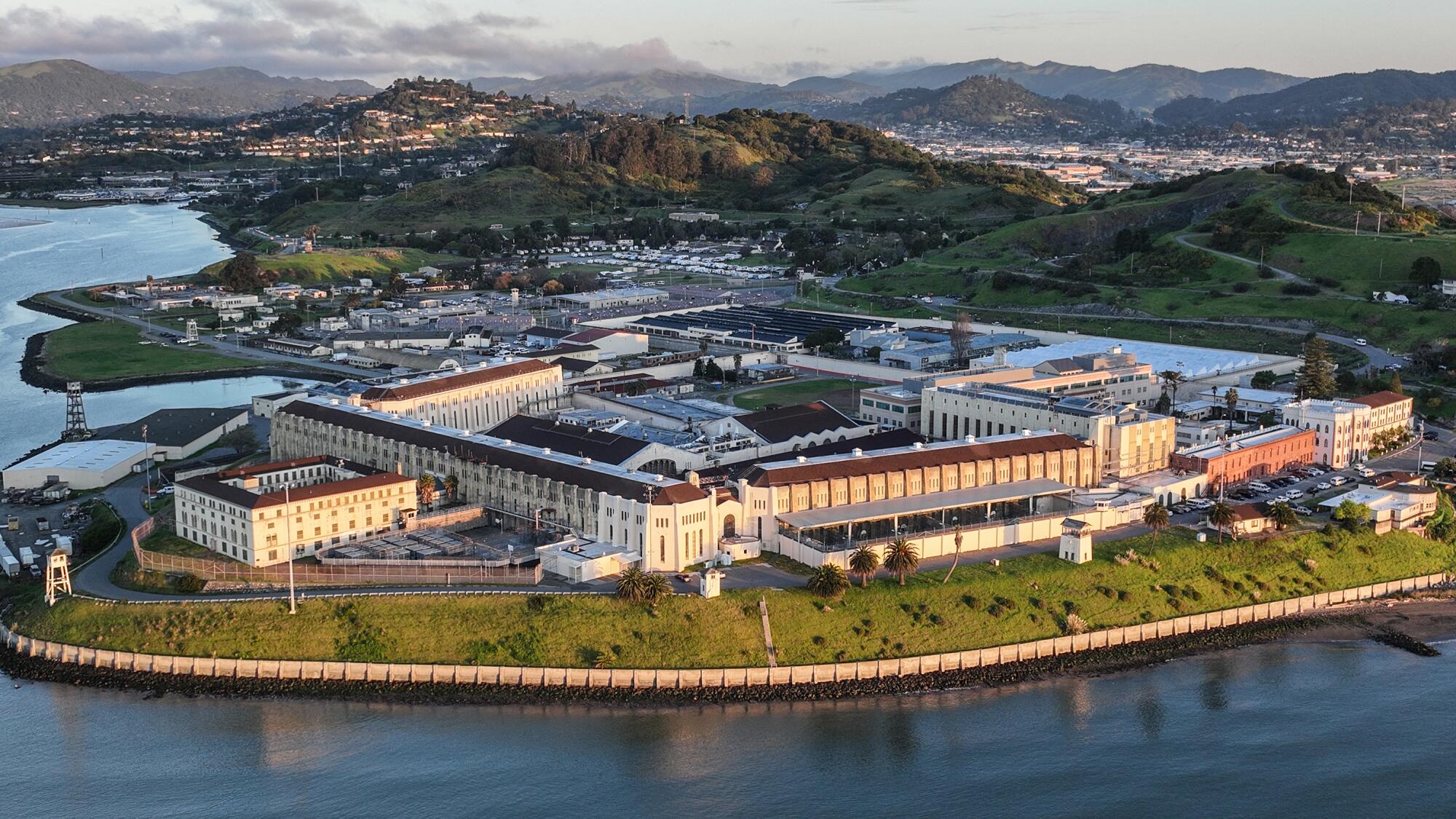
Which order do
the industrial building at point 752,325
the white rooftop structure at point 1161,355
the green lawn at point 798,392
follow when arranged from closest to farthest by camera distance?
the green lawn at point 798,392 < the white rooftop structure at point 1161,355 < the industrial building at point 752,325

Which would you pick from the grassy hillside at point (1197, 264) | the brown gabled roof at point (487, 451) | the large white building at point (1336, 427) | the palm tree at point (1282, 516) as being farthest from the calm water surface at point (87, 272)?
the large white building at point (1336, 427)

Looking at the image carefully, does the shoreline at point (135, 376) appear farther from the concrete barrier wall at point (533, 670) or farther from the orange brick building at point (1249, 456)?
the orange brick building at point (1249, 456)

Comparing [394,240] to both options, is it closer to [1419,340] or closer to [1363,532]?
[1419,340]

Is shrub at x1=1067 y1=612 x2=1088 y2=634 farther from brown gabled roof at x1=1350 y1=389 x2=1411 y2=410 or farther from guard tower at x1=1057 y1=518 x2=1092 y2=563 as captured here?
brown gabled roof at x1=1350 y1=389 x2=1411 y2=410

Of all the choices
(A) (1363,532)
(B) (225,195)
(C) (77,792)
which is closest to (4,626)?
(C) (77,792)

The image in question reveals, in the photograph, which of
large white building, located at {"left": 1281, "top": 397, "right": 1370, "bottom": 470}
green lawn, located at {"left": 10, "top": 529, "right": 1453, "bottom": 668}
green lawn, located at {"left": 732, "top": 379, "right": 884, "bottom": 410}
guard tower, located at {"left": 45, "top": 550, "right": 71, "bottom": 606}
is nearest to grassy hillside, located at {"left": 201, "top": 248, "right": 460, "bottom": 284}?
green lawn, located at {"left": 732, "top": 379, "right": 884, "bottom": 410}

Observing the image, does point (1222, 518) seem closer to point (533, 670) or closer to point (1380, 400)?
point (1380, 400)
